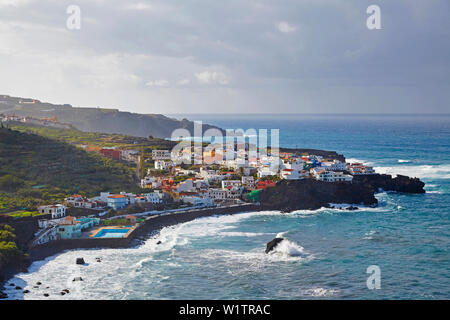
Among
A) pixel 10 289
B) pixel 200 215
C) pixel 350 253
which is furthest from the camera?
pixel 200 215

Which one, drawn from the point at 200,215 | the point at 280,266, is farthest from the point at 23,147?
the point at 280,266

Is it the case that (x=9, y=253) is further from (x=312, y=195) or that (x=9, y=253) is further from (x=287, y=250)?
(x=312, y=195)

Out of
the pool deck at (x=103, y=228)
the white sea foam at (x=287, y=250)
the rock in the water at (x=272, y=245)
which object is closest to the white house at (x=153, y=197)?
the pool deck at (x=103, y=228)

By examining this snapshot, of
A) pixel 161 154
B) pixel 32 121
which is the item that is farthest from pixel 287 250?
pixel 32 121

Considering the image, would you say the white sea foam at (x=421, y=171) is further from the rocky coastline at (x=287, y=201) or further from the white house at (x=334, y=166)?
the rocky coastline at (x=287, y=201)

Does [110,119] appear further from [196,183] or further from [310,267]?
[310,267]

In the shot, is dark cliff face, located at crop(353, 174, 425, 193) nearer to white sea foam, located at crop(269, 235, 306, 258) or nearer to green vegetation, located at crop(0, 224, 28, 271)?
white sea foam, located at crop(269, 235, 306, 258)

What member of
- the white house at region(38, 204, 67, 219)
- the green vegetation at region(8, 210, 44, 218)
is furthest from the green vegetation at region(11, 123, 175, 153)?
the green vegetation at region(8, 210, 44, 218)
